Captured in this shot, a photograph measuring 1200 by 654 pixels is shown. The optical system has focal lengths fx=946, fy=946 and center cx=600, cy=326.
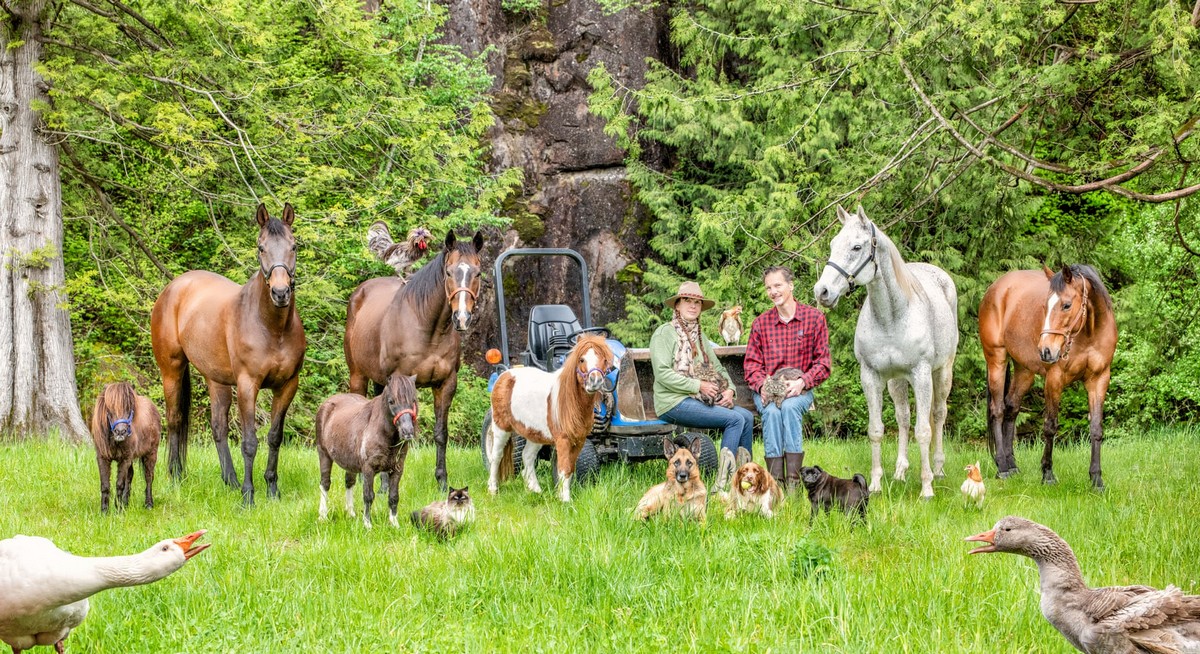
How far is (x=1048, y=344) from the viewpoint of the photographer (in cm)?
725

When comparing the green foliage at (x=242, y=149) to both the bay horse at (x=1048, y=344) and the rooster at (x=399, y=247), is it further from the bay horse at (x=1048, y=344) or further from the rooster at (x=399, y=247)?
the bay horse at (x=1048, y=344)

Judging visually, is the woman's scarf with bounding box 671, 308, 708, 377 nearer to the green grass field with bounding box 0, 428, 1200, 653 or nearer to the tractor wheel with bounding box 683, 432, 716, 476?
the tractor wheel with bounding box 683, 432, 716, 476

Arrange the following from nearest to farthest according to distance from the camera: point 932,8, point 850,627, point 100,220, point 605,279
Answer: point 850,627
point 932,8
point 100,220
point 605,279

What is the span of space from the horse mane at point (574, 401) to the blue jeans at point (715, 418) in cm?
81

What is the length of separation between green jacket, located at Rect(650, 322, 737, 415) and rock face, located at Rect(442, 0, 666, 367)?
367 inches

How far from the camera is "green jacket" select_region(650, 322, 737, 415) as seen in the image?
7.39m

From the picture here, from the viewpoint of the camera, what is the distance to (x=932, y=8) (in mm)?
7117

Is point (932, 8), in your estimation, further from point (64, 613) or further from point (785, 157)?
point (64, 613)

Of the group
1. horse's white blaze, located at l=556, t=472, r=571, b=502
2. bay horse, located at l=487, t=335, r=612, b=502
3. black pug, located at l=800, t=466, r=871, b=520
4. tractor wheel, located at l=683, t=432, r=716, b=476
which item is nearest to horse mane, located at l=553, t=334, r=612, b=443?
bay horse, located at l=487, t=335, r=612, b=502

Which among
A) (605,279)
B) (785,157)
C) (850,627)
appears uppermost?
(785,157)

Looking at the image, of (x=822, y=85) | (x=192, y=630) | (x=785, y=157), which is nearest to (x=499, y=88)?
(x=785, y=157)

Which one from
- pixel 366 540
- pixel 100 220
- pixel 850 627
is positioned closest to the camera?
pixel 850 627

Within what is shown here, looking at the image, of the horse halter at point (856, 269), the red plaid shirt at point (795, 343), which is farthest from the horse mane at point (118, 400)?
the horse halter at point (856, 269)

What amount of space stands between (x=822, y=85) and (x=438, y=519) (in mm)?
5368
